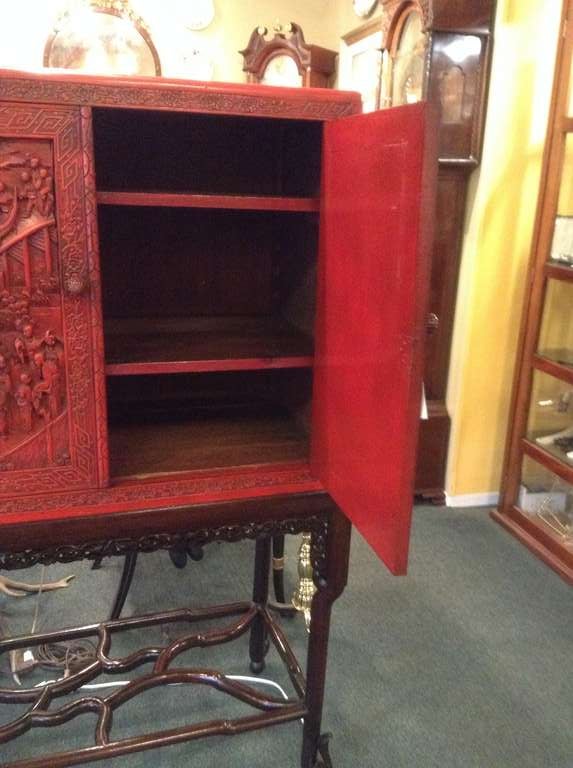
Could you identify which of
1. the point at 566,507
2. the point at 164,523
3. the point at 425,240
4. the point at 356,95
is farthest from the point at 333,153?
the point at 566,507

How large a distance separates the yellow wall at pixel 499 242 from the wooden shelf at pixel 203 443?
4.88ft

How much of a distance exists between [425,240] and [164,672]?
1122 mm

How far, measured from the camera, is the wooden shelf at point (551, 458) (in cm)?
245

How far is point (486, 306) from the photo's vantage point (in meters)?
2.78

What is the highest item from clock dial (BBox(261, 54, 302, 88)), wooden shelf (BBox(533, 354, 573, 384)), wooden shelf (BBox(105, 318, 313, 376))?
clock dial (BBox(261, 54, 302, 88))

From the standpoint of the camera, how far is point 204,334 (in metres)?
1.50

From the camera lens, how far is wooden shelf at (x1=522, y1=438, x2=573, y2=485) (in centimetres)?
245

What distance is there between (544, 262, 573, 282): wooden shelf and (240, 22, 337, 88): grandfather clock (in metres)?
1.83

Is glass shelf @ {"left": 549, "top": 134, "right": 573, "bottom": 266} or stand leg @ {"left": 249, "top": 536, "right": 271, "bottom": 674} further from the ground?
glass shelf @ {"left": 549, "top": 134, "right": 573, "bottom": 266}

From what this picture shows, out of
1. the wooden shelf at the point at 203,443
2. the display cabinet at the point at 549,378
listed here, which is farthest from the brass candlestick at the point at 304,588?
the display cabinet at the point at 549,378

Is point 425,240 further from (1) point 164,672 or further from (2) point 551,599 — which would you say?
(2) point 551,599

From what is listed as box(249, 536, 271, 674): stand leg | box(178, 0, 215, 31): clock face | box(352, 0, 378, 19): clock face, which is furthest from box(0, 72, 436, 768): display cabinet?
box(178, 0, 215, 31): clock face

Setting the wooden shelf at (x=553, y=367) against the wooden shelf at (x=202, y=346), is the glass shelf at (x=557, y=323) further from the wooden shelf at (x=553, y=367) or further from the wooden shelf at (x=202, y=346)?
the wooden shelf at (x=202, y=346)

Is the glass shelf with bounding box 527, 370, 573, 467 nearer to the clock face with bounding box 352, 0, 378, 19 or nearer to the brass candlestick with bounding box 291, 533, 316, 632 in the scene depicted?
the brass candlestick with bounding box 291, 533, 316, 632
